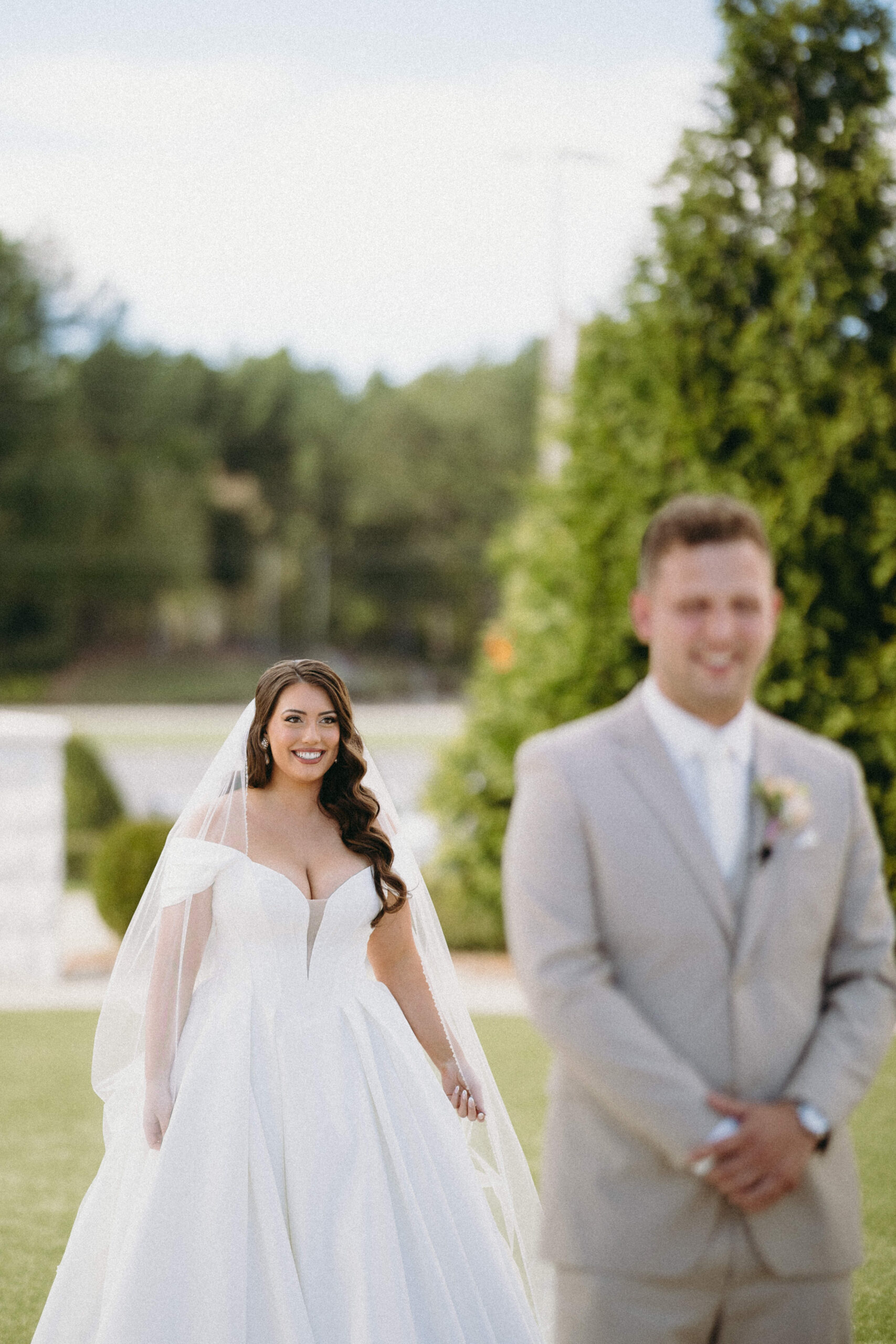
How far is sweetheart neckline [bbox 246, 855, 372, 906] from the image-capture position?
3930 mm

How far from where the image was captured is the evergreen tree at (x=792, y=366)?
29.0ft

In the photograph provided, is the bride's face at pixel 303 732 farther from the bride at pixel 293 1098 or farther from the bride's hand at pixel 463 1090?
the bride's hand at pixel 463 1090

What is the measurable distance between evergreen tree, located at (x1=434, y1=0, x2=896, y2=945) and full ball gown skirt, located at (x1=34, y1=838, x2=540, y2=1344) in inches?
215

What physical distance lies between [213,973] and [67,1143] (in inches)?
131

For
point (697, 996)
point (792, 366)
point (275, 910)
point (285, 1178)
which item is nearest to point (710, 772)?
point (697, 996)

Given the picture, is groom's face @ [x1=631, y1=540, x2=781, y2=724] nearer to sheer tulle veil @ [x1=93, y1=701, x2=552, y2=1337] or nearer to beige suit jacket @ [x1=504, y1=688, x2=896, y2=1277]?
beige suit jacket @ [x1=504, y1=688, x2=896, y2=1277]

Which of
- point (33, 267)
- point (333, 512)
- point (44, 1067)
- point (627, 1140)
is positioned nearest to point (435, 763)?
point (44, 1067)

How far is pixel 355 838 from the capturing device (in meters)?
4.12

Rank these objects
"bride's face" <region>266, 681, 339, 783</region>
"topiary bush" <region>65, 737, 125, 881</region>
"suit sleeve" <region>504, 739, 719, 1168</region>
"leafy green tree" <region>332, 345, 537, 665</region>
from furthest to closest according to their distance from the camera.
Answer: "leafy green tree" <region>332, 345, 537, 665</region> < "topiary bush" <region>65, 737, 125, 881</region> < "bride's face" <region>266, 681, 339, 783</region> < "suit sleeve" <region>504, 739, 719, 1168</region>

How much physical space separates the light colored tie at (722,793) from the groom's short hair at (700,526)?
0.31 metres

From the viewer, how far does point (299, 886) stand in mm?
3975

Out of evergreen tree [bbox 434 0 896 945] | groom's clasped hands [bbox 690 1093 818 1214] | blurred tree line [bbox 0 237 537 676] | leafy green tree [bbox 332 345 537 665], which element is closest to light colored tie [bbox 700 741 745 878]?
groom's clasped hands [bbox 690 1093 818 1214]

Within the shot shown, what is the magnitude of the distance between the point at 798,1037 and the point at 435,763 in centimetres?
932

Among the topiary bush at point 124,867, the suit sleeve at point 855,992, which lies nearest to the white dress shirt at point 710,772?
the suit sleeve at point 855,992
